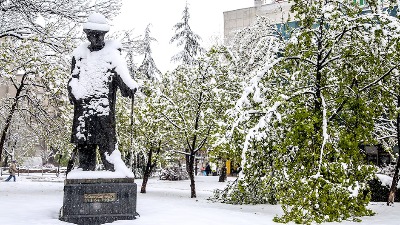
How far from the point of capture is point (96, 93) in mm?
8266

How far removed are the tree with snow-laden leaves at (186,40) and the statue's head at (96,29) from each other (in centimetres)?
2647

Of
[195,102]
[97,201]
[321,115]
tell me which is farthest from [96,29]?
[195,102]

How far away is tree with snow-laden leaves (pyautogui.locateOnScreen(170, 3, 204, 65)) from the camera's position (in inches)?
1389

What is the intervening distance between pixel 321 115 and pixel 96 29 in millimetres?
4969

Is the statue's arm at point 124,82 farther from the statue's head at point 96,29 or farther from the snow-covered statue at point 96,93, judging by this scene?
the statue's head at point 96,29

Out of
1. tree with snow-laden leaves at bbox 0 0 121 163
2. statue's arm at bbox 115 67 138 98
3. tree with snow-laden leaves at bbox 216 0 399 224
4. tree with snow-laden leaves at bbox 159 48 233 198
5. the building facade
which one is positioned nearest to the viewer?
tree with snow-laden leaves at bbox 216 0 399 224

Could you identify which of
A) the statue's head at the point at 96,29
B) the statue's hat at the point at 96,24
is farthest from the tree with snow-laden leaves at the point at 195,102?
the statue's hat at the point at 96,24

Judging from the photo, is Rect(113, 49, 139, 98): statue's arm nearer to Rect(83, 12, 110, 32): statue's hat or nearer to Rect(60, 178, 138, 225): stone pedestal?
Rect(83, 12, 110, 32): statue's hat

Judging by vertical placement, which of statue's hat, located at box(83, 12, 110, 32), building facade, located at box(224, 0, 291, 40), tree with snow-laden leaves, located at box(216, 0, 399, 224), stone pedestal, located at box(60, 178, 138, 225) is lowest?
stone pedestal, located at box(60, 178, 138, 225)

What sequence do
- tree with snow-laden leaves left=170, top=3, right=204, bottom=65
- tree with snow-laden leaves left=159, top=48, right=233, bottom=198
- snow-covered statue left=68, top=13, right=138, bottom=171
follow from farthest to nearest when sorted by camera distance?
tree with snow-laden leaves left=170, top=3, right=204, bottom=65 < tree with snow-laden leaves left=159, top=48, right=233, bottom=198 < snow-covered statue left=68, top=13, right=138, bottom=171

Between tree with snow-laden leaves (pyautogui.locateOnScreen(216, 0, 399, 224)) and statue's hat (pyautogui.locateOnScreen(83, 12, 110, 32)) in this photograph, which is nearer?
tree with snow-laden leaves (pyautogui.locateOnScreen(216, 0, 399, 224))

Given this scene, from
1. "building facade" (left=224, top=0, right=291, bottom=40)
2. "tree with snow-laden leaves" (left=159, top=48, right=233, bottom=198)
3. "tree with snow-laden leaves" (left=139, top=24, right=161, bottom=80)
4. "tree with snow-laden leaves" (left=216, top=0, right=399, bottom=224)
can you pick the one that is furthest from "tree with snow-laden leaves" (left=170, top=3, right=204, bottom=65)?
"tree with snow-laden leaves" (left=216, top=0, right=399, bottom=224)

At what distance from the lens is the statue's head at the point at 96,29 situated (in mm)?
8281

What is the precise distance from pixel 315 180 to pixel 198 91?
861 centimetres
